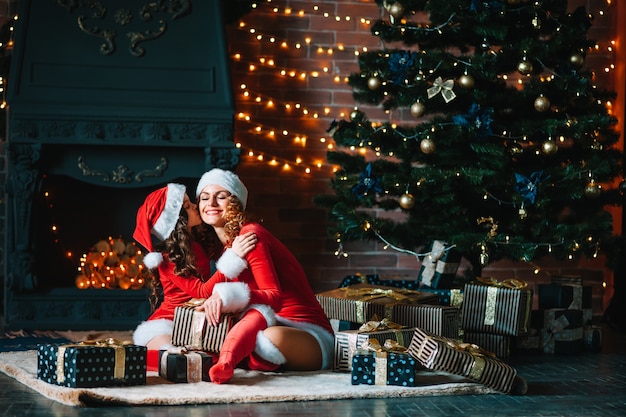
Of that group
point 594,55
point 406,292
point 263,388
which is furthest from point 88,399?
point 594,55

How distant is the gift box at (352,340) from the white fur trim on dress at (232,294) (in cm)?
46

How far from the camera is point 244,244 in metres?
3.94

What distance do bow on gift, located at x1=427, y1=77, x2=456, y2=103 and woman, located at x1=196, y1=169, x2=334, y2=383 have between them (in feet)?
4.31

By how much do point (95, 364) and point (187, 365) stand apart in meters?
0.36

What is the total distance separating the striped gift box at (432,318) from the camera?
4488 mm

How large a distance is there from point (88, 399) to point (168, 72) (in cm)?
260

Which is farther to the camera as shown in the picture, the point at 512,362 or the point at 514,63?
the point at 514,63

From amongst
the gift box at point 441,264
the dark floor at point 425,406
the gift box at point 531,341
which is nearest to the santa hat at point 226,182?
the dark floor at point 425,406

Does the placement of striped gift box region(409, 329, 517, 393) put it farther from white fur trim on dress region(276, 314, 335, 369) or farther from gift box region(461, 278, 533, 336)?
gift box region(461, 278, 533, 336)

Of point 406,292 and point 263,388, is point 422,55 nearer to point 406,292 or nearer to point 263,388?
point 406,292

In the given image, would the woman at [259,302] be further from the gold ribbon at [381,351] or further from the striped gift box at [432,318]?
the striped gift box at [432,318]

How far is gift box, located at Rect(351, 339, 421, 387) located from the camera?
368 cm

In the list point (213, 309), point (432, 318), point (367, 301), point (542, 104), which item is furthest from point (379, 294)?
point (542, 104)

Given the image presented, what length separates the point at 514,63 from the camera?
201 inches
